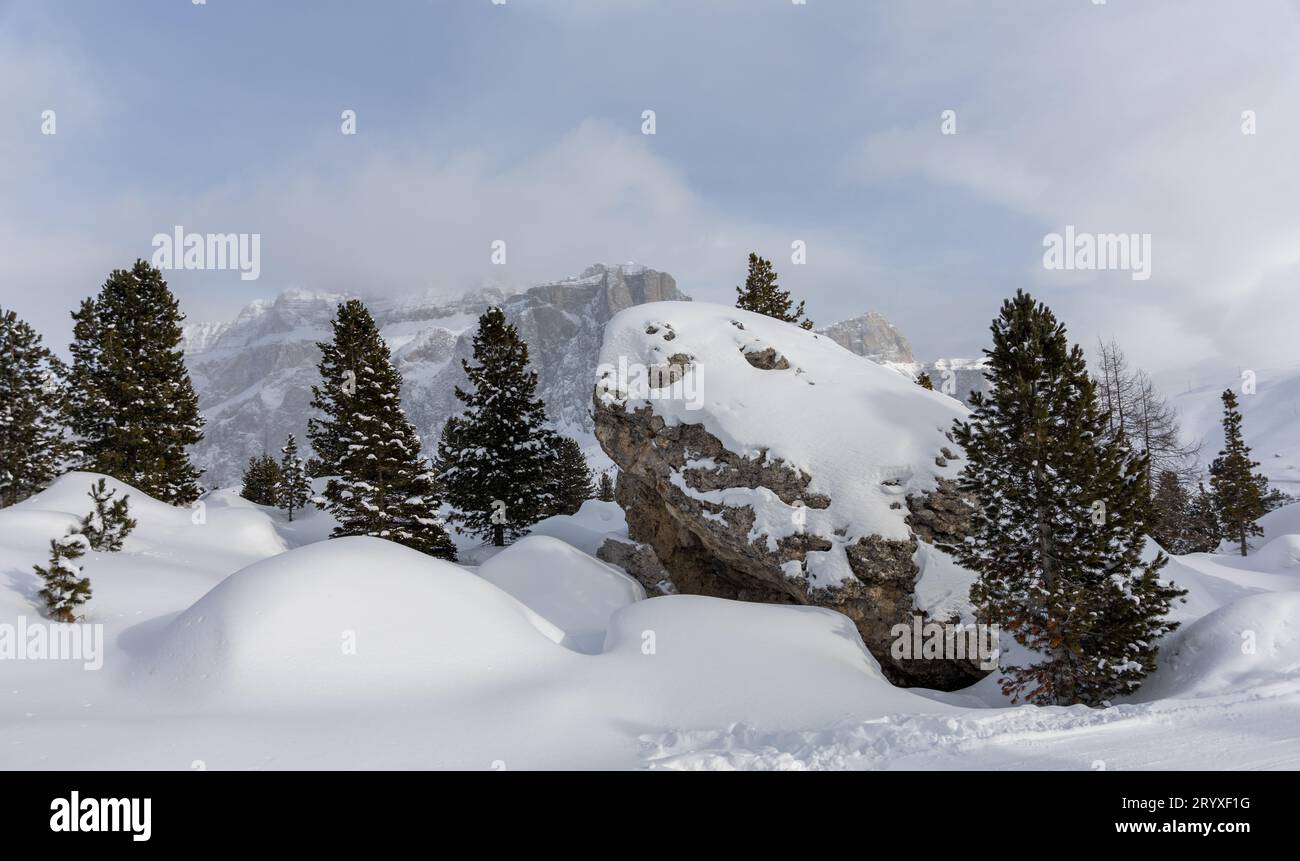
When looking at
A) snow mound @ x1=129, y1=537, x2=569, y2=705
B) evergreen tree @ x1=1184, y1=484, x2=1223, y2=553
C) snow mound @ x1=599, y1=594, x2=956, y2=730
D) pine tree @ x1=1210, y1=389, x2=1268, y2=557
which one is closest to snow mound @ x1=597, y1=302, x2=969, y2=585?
snow mound @ x1=599, y1=594, x2=956, y2=730

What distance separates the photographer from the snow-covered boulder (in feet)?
48.7

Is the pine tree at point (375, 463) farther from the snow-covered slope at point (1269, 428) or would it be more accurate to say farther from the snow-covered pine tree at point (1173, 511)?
the snow-covered slope at point (1269, 428)

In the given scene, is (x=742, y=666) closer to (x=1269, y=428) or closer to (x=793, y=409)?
(x=793, y=409)

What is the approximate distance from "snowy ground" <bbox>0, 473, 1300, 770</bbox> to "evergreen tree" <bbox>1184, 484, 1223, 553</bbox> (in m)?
32.7

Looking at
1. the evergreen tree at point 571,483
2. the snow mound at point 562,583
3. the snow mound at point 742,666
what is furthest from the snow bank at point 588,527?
the snow mound at point 742,666

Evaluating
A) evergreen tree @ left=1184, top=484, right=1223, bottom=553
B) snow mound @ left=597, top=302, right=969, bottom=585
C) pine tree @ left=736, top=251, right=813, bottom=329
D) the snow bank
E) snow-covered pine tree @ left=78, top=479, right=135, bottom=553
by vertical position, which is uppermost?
pine tree @ left=736, top=251, right=813, bottom=329

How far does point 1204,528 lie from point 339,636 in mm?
50991

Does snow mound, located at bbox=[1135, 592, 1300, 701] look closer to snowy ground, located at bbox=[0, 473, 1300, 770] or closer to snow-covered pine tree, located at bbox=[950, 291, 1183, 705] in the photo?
snowy ground, located at bbox=[0, 473, 1300, 770]

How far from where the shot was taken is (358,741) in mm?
8000

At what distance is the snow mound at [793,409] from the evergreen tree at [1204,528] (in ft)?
106

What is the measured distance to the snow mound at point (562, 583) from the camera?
644 inches

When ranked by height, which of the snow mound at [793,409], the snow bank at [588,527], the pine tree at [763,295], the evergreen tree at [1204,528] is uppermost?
the pine tree at [763,295]
